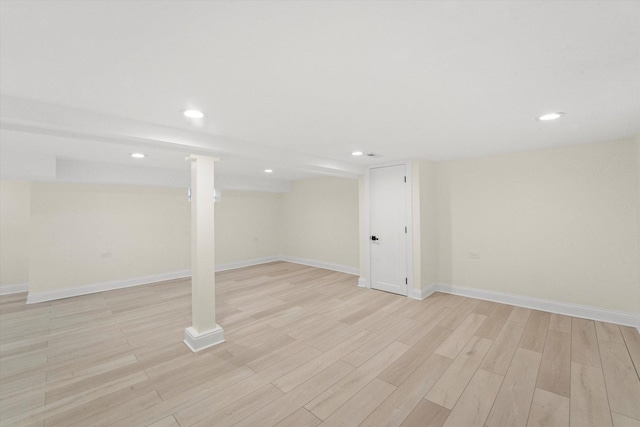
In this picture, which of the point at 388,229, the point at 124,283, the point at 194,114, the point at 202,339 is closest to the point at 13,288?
the point at 124,283

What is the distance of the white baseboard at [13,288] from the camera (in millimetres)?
4848

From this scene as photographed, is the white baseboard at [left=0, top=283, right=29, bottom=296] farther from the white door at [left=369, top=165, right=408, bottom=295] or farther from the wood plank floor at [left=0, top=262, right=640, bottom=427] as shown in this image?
the white door at [left=369, top=165, right=408, bottom=295]

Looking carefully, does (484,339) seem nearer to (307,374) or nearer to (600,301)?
(600,301)

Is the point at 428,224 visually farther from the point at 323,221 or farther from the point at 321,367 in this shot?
the point at 321,367

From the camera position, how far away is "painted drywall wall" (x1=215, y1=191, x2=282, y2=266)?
674 cm

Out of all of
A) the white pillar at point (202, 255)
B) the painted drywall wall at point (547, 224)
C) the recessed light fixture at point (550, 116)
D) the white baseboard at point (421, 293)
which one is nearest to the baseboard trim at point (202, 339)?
the white pillar at point (202, 255)

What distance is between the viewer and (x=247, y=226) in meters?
7.25

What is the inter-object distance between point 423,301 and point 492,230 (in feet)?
5.45

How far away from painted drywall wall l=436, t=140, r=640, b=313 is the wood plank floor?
1.58ft

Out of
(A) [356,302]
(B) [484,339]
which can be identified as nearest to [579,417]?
(B) [484,339]

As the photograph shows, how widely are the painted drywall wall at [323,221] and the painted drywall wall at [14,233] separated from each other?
18.4 feet

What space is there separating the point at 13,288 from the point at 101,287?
5.45ft

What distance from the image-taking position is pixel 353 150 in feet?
12.2

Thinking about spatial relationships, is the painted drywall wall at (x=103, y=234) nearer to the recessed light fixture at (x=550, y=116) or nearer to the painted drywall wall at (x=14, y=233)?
the painted drywall wall at (x=14, y=233)
